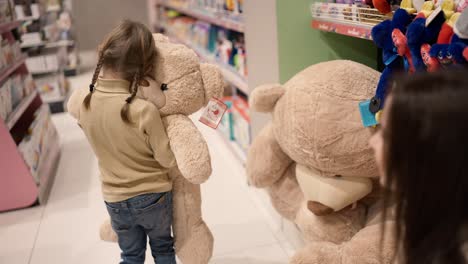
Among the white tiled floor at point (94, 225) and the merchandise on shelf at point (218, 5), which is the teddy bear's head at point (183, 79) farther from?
the merchandise on shelf at point (218, 5)

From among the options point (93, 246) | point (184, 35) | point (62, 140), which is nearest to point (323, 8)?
point (93, 246)

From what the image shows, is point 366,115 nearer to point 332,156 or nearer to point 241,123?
point 332,156

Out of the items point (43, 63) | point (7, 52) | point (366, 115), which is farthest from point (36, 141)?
point (366, 115)

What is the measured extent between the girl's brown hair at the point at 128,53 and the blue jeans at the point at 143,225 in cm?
29

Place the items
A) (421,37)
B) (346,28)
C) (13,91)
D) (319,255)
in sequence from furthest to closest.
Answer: (13,91), (346,28), (319,255), (421,37)

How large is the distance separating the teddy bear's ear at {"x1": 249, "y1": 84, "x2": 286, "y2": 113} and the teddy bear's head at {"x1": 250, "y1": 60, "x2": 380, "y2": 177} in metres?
0.04

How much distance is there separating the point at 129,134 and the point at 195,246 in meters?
0.50

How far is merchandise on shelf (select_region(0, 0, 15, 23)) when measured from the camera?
9.28 ft

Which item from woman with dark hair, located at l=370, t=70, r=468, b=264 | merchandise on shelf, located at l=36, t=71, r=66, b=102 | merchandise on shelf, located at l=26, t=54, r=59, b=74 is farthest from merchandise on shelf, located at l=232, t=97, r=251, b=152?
merchandise on shelf, located at l=26, t=54, r=59, b=74

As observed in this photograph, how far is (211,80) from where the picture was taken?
4.58 feet

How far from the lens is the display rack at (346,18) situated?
51.6 inches

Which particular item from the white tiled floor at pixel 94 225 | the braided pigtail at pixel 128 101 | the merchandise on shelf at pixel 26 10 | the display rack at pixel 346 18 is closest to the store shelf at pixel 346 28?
the display rack at pixel 346 18

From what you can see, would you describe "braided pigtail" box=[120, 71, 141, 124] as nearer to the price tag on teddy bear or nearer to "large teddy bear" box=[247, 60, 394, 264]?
the price tag on teddy bear

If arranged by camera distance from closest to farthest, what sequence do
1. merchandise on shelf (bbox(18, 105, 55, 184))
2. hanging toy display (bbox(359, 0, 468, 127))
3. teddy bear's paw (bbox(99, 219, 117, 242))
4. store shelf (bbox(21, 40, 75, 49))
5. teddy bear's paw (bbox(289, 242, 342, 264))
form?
1. hanging toy display (bbox(359, 0, 468, 127))
2. teddy bear's paw (bbox(289, 242, 342, 264))
3. teddy bear's paw (bbox(99, 219, 117, 242))
4. merchandise on shelf (bbox(18, 105, 55, 184))
5. store shelf (bbox(21, 40, 75, 49))
